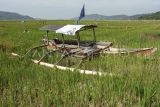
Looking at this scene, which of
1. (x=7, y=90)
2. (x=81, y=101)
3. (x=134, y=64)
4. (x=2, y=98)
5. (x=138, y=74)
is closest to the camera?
(x=81, y=101)

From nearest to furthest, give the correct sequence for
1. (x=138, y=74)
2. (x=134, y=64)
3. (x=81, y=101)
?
1. (x=81, y=101)
2. (x=138, y=74)
3. (x=134, y=64)

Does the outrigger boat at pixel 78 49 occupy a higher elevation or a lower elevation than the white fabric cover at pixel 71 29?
lower

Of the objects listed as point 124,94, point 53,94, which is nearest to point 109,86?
point 124,94

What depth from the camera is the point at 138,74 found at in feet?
30.6

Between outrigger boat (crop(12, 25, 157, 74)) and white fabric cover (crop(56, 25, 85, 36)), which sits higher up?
white fabric cover (crop(56, 25, 85, 36))

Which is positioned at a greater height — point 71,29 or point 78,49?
point 71,29

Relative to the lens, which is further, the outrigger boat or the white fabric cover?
the white fabric cover

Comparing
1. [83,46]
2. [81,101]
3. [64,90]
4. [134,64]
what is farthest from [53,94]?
[83,46]

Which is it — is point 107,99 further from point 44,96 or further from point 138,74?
point 138,74

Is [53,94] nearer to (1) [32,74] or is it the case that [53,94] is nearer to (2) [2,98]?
(2) [2,98]

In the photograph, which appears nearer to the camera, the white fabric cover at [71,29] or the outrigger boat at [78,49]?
the outrigger boat at [78,49]

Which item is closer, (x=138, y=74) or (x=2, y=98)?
(x=2, y=98)

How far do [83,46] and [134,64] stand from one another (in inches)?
167

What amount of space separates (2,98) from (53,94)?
1048mm
